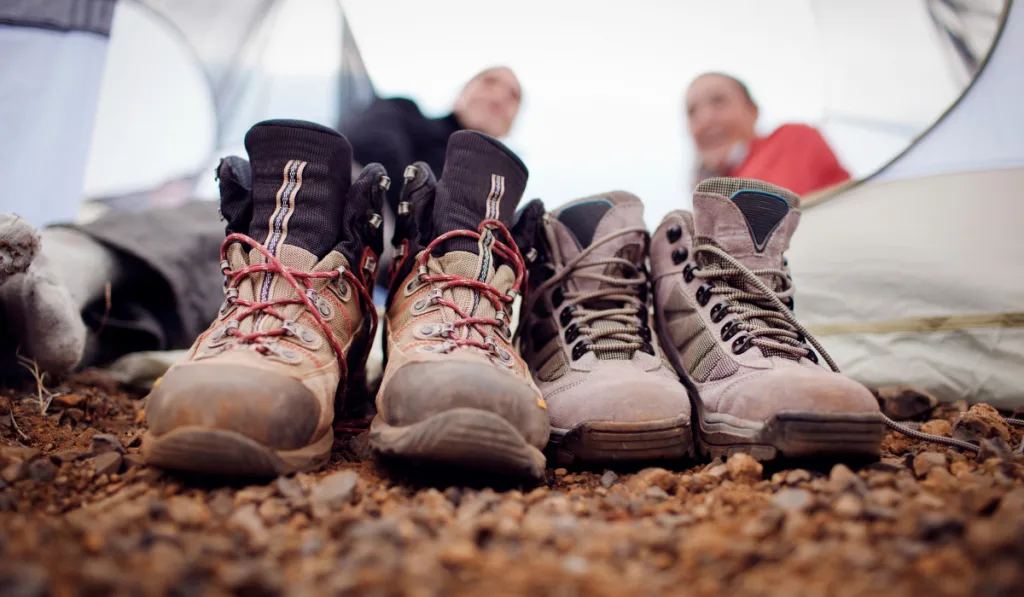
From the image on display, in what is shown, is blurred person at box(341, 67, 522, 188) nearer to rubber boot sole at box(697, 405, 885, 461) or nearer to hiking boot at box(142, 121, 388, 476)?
hiking boot at box(142, 121, 388, 476)

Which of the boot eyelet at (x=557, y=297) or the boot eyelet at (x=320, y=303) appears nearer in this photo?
the boot eyelet at (x=320, y=303)

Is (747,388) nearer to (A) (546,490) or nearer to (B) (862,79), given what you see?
(A) (546,490)

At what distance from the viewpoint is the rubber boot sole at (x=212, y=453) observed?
753 millimetres

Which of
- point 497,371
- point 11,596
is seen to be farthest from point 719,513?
point 11,596

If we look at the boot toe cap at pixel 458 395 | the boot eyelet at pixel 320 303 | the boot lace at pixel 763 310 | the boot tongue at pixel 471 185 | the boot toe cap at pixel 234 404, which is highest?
the boot tongue at pixel 471 185

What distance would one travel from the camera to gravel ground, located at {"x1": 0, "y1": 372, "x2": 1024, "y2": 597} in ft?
1.71

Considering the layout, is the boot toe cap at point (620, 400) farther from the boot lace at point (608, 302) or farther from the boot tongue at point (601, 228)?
the boot tongue at point (601, 228)

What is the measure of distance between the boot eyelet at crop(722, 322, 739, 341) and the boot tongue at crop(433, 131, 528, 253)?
0.46 metres

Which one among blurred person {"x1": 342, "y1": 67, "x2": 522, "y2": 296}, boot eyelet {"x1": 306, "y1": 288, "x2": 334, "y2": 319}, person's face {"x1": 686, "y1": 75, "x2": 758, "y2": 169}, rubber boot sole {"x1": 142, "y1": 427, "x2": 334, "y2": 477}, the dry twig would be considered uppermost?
person's face {"x1": 686, "y1": 75, "x2": 758, "y2": 169}

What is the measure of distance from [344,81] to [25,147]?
4.42 feet

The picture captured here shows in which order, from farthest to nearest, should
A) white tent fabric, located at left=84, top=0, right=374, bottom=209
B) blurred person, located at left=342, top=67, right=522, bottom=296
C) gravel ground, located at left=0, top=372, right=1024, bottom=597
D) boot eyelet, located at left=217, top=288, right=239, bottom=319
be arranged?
white tent fabric, located at left=84, top=0, right=374, bottom=209
blurred person, located at left=342, top=67, right=522, bottom=296
boot eyelet, located at left=217, top=288, right=239, bottom=319
gravel ground, located at left=0, top=372, right=1024, bottom=597

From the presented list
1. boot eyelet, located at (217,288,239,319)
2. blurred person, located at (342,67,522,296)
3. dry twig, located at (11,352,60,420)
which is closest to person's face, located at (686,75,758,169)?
blurred person, located at (342,67,522,296)

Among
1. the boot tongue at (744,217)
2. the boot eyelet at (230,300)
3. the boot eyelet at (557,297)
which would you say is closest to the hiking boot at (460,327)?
the boot eyelet at (557,297)

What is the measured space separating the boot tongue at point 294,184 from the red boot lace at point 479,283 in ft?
0.62
